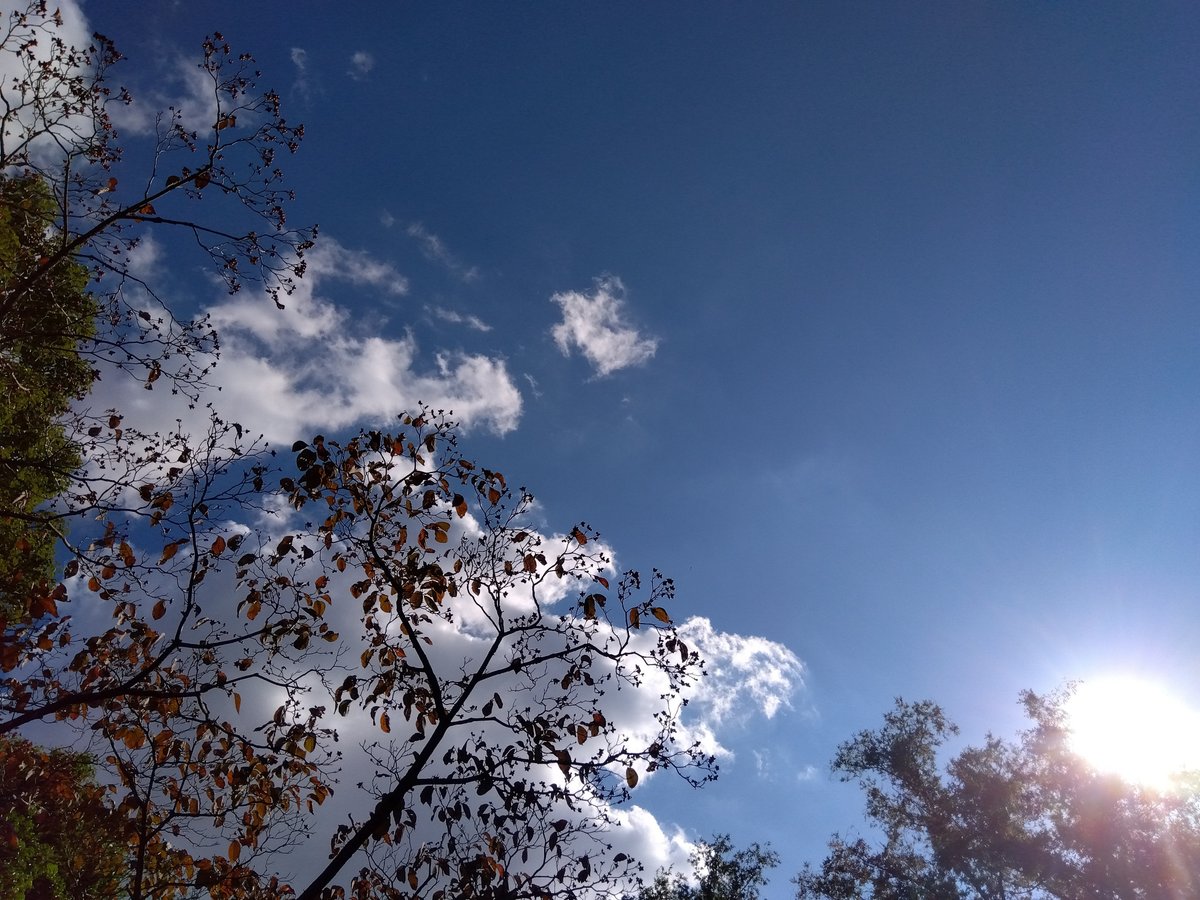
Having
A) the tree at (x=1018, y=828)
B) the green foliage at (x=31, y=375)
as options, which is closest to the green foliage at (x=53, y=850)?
the green foliage at (x=31, y=375)

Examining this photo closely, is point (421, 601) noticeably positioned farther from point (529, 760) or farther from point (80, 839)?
point (80, 839)

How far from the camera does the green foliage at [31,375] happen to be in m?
7.17

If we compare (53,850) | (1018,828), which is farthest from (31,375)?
(1018,828)

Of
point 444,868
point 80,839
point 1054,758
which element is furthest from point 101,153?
point 1054,758

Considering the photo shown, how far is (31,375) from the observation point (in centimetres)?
1001

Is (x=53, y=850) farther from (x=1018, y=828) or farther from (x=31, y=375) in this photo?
(x=1018, y=828)

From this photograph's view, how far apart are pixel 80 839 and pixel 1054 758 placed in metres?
44.3

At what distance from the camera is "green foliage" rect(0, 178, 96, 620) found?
717 cm

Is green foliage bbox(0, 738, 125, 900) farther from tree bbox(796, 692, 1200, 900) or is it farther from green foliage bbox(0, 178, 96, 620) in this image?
tree bbox(796, 692, 1200, 900)

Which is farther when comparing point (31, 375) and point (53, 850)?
point (53, 850)

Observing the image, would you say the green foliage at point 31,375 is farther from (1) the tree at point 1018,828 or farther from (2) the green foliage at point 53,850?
(1) the tree at point 1018,828

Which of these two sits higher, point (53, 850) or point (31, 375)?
point (31, 375)

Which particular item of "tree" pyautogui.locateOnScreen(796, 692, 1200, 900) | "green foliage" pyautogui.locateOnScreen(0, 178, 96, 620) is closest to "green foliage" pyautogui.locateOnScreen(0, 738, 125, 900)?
"green foliage" pyautogui.locateOnScreen(0, 178, 96, 620)

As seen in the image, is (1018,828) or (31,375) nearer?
(31,375)
